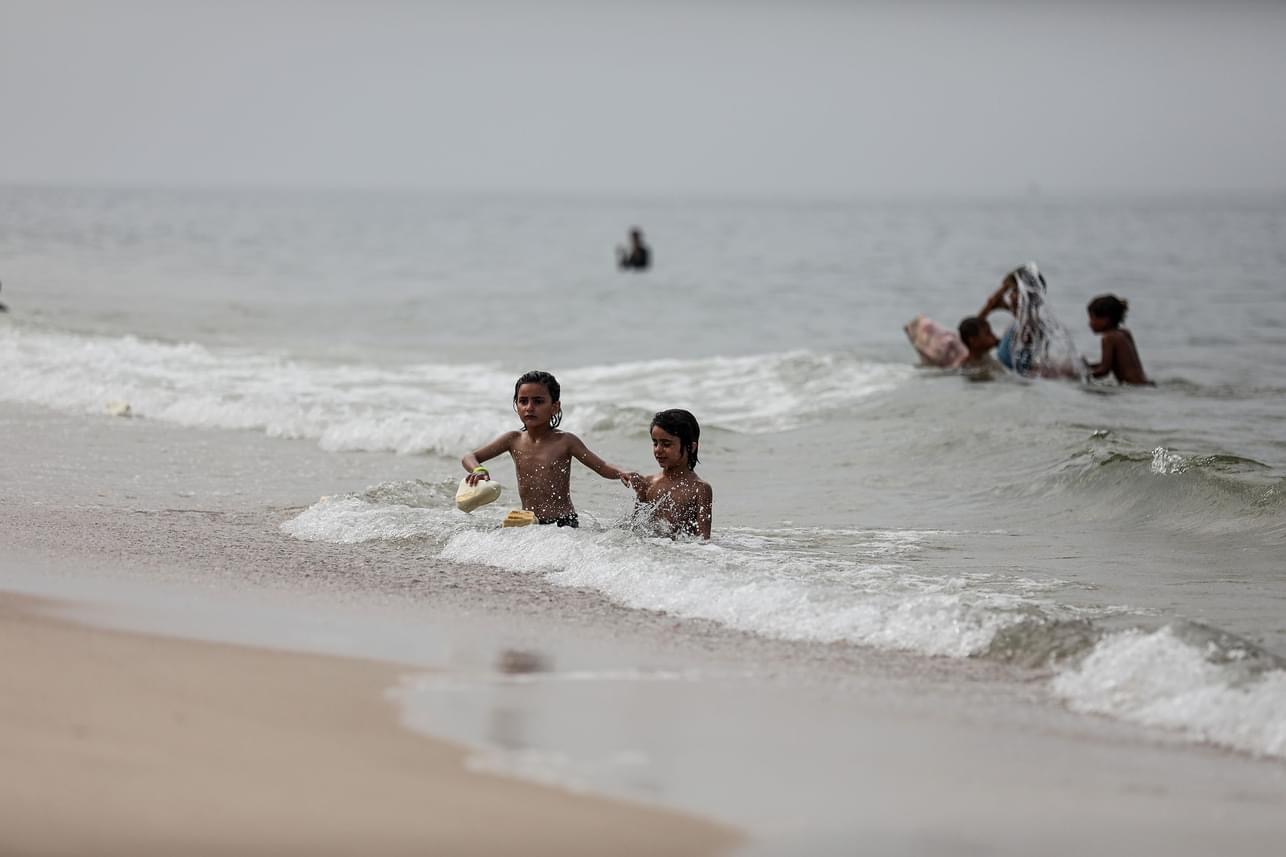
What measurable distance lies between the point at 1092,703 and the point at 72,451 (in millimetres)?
7373

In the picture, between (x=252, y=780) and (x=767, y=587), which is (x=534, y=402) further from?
(x=252, y=780)

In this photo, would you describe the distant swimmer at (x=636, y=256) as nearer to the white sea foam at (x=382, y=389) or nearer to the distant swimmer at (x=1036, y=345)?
the white sea foam at (x=382, y=389)

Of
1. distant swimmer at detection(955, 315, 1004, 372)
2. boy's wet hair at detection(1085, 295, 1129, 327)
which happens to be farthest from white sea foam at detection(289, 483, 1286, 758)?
distant swimmer at detection(955, 315, 1004, 372)

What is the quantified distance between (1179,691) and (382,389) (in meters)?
11.0

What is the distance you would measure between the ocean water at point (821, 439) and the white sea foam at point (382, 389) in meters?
0.05

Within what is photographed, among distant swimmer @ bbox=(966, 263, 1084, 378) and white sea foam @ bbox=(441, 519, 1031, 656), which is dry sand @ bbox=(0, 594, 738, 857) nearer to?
white sea foam @ bbox=(441, 519, 1031, 656)

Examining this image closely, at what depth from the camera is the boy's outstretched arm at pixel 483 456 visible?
7.29 metres

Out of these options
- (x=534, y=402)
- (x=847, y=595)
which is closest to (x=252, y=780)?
Result: (x=847, y=595)

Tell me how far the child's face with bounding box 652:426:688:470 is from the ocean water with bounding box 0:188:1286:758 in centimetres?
48

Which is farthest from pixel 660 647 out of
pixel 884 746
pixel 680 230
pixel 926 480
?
pixel 680 230

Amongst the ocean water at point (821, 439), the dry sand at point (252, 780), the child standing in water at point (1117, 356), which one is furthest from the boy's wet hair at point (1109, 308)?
the dry sand at point (252, 780)

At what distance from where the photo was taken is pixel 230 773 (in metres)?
3.89

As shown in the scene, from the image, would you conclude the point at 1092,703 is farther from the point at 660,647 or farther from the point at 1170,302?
the point at 1170,302

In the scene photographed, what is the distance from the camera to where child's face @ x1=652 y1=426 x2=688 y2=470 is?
7305mm
